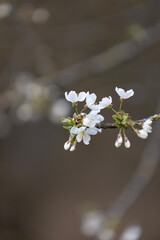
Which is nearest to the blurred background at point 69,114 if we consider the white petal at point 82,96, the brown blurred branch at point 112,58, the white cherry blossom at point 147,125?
the brown blurred branch at point 112,58

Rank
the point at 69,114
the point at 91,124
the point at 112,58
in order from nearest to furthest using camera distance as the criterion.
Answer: the point at 91,124 → the point at 112,58 → the point at 69,114

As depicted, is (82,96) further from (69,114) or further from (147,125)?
(69,114)

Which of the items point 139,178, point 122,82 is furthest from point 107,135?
point 139,178

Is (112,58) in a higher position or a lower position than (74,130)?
higher

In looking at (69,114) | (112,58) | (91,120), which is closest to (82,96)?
(91,120)

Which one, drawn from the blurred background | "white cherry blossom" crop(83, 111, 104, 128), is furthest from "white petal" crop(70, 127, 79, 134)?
the blurred background

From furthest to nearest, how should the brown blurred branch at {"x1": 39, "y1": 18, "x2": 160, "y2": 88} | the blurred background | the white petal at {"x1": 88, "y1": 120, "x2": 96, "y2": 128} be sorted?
the blurred background
the brown blurred branch at {"x1": 39, "y1": 18, "x2": 160, "y2": 88}
the white petal at {"x1": 88, "y1": 120, "x2": 96, "y2": 128}

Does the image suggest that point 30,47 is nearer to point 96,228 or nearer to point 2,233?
point 96,228

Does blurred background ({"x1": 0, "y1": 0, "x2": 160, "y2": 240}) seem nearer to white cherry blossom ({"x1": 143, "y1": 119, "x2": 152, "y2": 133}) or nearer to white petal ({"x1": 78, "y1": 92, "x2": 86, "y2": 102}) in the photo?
white petal ({"x1": 78, "y1": 92, "x2": 86, "y2": 102})

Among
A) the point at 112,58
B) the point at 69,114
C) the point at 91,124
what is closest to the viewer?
the point at 91,124
